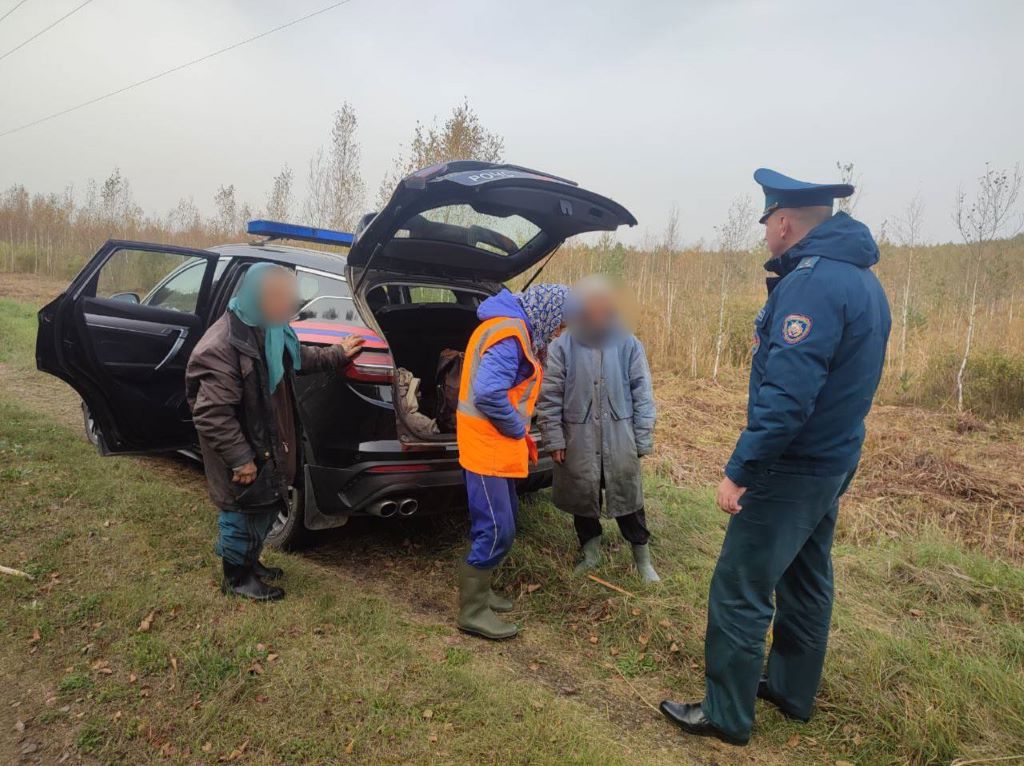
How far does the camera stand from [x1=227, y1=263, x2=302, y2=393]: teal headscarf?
2.96 m

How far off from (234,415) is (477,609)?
4.94 feet

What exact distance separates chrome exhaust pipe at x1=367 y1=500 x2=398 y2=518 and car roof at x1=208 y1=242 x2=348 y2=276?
136 centimetres

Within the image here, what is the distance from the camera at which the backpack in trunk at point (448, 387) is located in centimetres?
395

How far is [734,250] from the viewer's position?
1138cm

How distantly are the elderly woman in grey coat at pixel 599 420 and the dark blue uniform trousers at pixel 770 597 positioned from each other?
3.54ft

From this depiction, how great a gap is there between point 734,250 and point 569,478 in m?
9.15

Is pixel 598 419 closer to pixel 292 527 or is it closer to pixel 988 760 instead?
pixel 292 527

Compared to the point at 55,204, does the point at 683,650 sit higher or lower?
lower

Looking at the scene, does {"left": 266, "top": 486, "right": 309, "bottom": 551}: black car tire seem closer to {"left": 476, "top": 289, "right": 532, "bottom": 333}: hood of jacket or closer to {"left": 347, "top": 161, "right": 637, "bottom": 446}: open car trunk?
{"left": 347, "top": 161, "right": 637, "bottom": 446}: open car trunk

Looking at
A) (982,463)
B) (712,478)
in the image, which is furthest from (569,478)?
(982,463)

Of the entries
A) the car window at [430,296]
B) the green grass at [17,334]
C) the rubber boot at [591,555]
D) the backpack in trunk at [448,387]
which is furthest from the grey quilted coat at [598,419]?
the green grass at [17,334]

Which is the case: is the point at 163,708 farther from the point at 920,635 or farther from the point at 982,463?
the point at 982,463

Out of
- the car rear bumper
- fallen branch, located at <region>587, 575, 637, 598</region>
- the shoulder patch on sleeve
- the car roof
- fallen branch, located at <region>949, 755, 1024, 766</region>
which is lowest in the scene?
fallen branch, located at <region>587, 575, 637, 598</region>

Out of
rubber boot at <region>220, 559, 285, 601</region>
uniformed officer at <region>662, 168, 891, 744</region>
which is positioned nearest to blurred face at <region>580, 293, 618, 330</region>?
uniformed officer at <region>662, 168, 891, 744</region>
